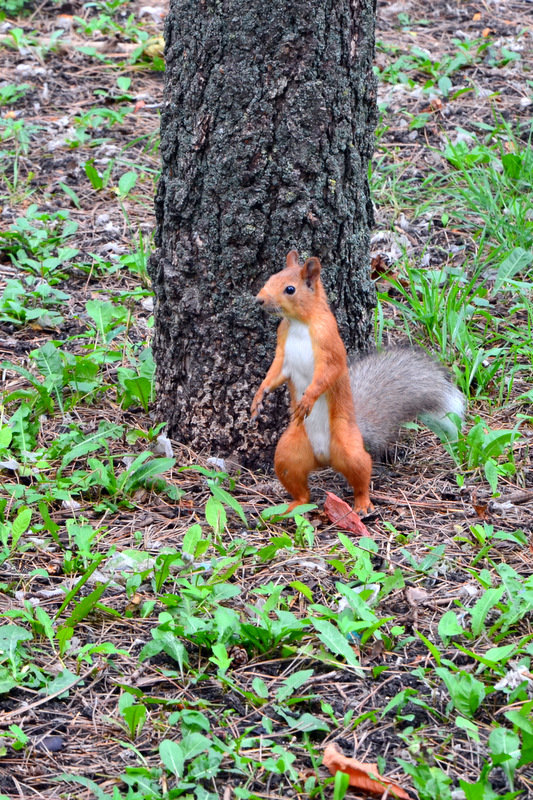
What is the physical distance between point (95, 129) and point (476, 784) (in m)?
5.29

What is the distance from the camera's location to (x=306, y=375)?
3.28m

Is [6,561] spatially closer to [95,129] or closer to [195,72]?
[195,72]

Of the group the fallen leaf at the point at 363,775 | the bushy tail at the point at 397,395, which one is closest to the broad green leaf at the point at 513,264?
the bushy tail at the point at 397,395

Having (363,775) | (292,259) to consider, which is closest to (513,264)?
(292,259)

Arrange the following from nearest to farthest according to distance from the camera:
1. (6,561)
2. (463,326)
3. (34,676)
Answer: (34,676) < (6,561) < (463,326)

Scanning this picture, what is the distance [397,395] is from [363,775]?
5.67 ft

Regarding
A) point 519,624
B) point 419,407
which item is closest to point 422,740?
point 519,624

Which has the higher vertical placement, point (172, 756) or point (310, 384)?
point (310, 384)

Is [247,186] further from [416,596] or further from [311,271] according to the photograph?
[416,596]

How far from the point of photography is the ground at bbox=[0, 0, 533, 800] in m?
2.26

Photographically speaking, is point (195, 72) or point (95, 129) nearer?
point (195, 72)

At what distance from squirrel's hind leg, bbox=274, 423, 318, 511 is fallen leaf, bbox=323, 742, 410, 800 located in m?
1.22

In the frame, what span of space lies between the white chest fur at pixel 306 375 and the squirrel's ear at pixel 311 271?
0.49 ft

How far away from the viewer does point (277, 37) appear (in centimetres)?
323
